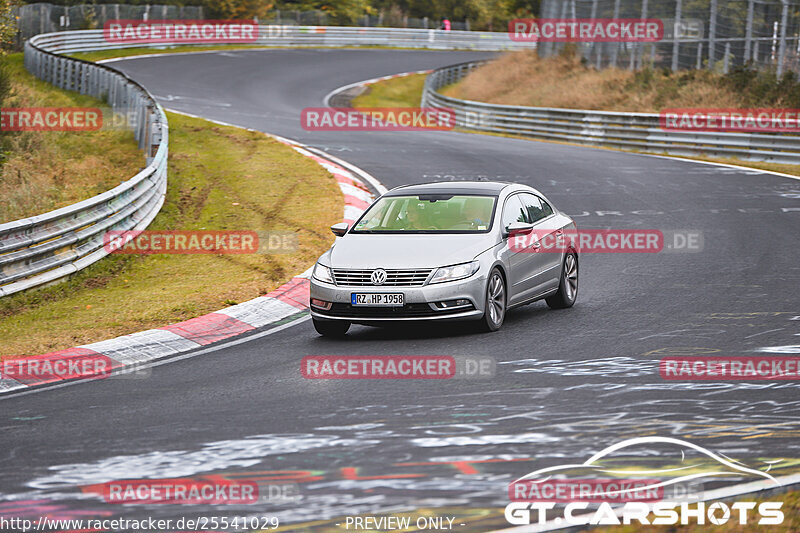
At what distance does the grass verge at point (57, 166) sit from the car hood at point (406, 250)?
318 inches

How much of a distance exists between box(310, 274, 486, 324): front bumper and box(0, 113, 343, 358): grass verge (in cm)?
231

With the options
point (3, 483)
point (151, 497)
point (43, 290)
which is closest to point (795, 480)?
point (151, 497)

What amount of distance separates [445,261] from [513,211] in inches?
68.8

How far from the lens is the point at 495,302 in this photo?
433 inches

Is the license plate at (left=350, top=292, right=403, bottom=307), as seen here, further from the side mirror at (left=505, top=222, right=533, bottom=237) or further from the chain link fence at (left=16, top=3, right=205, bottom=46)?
the chain link fence at (left=16, top=3, right=205, bottom=46)

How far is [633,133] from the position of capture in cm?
2962

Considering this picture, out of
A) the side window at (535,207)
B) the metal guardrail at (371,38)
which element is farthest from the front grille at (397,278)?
the metal guardrail at (371,38)

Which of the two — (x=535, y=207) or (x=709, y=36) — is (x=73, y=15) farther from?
(x=535, y=207)

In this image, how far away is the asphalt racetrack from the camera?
636 centimetres

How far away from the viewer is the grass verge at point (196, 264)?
39.3ft

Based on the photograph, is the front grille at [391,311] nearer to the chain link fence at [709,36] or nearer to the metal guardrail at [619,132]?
the metal guardrail at [619,132]

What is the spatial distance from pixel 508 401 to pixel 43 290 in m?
7.56

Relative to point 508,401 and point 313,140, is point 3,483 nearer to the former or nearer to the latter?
point 508,401

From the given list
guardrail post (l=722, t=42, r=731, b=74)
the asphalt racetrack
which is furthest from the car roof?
guardrail post (l=722, t=42, r=731, b=74)
